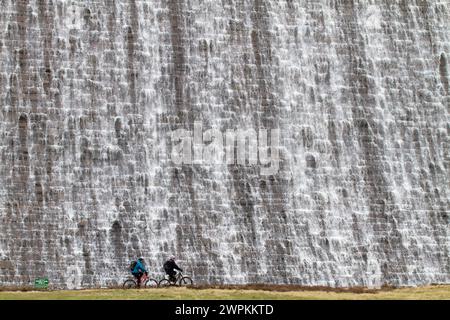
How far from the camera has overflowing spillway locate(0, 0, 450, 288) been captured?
5059 cm

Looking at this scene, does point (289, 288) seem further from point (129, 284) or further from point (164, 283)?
point (129, 284)

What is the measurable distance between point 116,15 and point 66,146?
24.6 feet

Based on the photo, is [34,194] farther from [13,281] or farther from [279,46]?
[279,46]

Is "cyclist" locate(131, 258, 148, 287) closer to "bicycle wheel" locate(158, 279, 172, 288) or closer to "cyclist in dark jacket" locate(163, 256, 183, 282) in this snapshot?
"cyclist in dark jacket" locate(163, 256, 183, 282)

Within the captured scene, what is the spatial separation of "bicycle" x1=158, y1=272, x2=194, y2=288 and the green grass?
2606 millimetres

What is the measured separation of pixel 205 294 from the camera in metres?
43.3

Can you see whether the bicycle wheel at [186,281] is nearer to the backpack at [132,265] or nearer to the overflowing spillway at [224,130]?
the overflowing spillway at [224,130]

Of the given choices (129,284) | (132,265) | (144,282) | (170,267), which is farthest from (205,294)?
(132,265)

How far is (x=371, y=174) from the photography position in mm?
Answer: 55719

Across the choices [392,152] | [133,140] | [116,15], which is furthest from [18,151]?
[392,152]

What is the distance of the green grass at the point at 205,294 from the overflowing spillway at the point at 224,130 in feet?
14.6

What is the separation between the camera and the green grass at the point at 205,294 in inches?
1638

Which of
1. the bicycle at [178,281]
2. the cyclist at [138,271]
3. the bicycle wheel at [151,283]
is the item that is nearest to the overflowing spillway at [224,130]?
the bicycle wheel at [151,283]

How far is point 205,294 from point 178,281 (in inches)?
269
